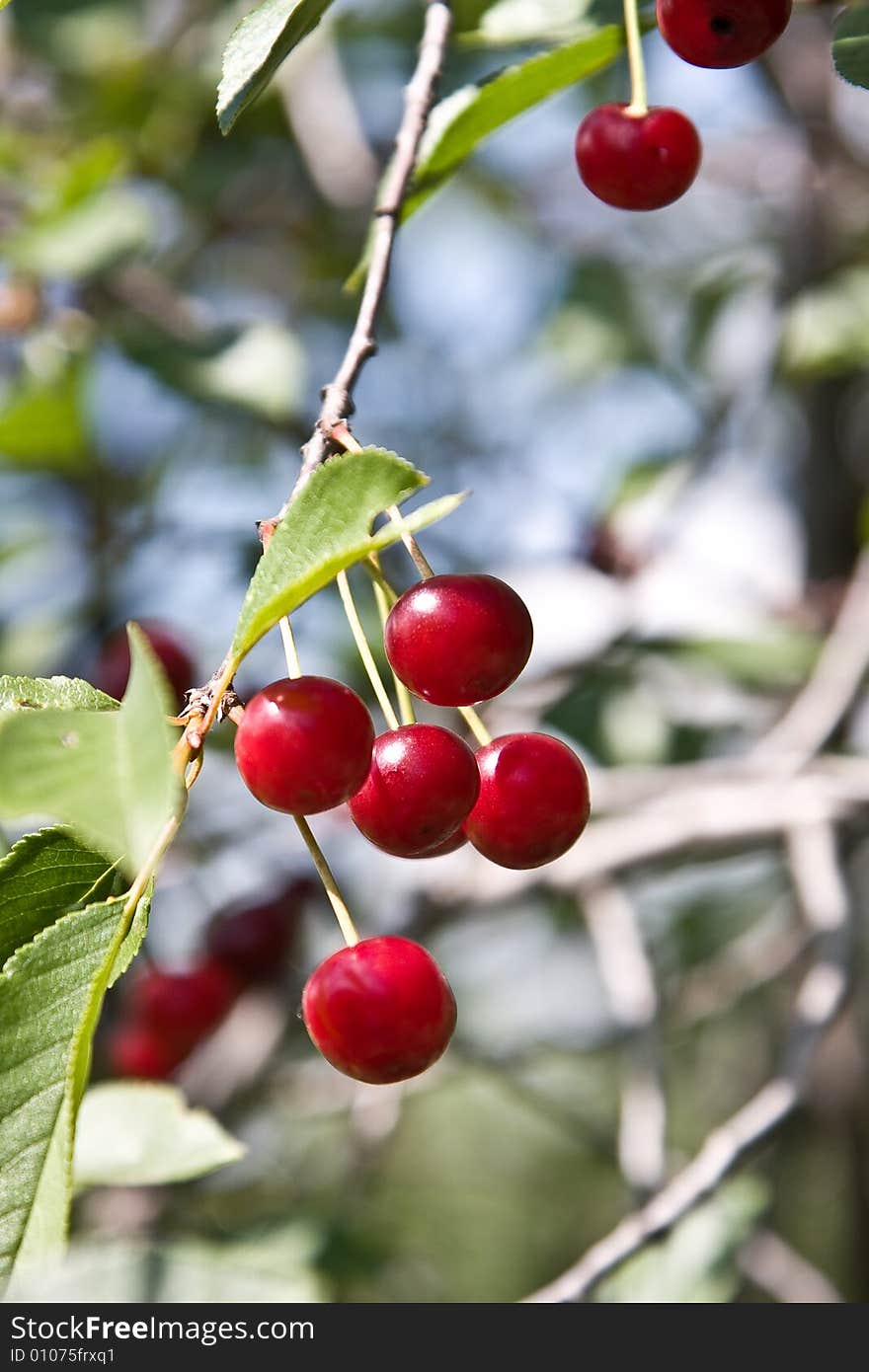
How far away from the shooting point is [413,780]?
1004 mm

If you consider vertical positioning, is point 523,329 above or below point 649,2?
below

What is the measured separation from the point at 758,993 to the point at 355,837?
1530 millimetres

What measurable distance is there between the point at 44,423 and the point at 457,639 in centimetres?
173

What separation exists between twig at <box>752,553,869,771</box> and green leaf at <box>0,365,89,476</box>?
1434 millimetres

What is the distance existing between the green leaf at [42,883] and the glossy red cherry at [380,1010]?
202 mm

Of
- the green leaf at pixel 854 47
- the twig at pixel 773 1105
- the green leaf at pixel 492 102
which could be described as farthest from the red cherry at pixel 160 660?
the green leaf at pixel 854 47

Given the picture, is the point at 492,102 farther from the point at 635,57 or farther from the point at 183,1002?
the point at 183,1002

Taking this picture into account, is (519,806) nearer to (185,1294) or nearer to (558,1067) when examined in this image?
(185,1294)

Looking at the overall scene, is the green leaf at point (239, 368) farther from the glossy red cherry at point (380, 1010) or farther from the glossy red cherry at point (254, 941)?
the glossy red cherry at point (380, 1010)

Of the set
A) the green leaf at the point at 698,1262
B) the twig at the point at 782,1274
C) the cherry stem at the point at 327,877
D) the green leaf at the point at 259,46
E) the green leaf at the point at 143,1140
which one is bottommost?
the twig at the point at 782,1274

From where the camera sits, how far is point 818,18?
9.60 ft

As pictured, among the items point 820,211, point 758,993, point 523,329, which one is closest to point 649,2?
point 820,211

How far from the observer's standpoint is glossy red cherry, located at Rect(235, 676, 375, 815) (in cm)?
91

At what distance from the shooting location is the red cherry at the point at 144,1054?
2.42 metres
